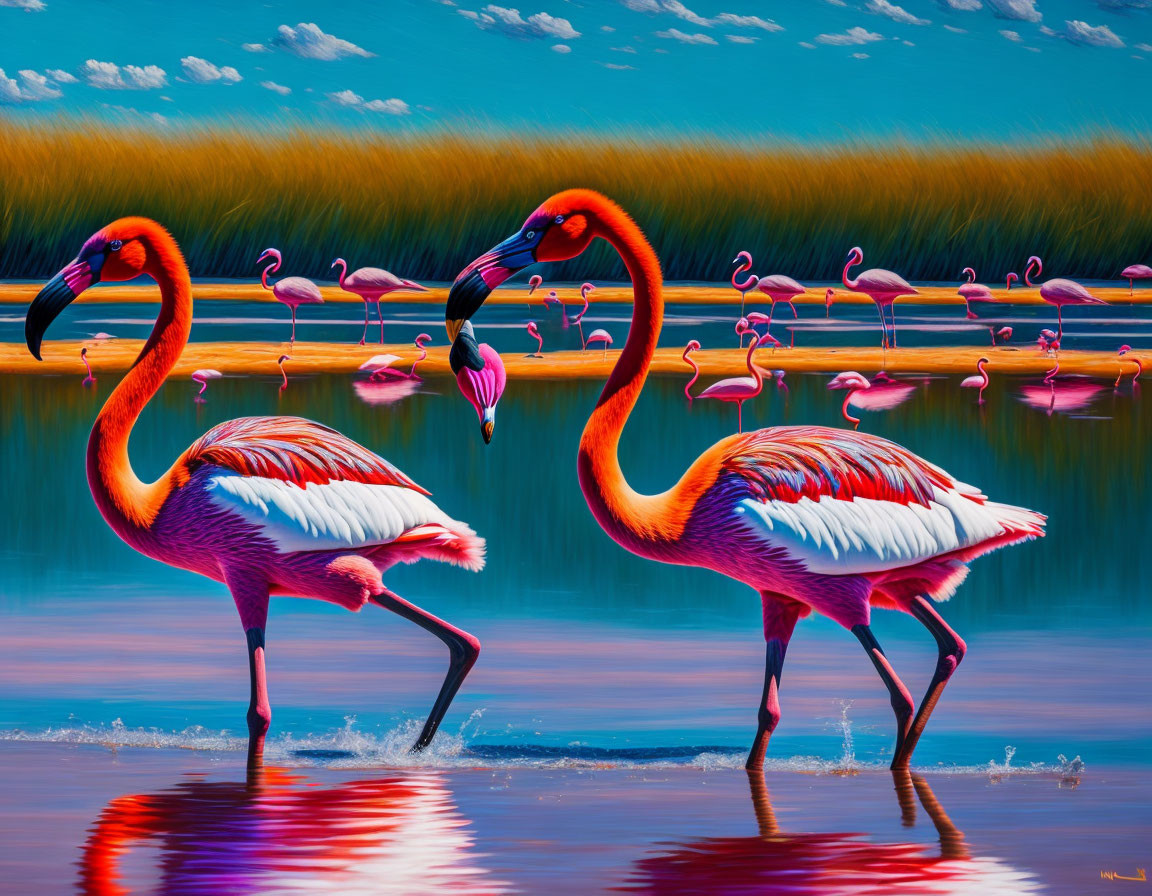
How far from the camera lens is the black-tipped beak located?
5902 mm

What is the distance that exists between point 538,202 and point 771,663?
14.3 metres

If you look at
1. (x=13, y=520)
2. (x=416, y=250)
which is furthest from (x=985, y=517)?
(x=416, y=250)

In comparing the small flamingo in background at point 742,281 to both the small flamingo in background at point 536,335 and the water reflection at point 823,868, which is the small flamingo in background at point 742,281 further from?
the water reflection at point 823,868

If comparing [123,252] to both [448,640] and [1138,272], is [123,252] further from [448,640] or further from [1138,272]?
[1138,272]

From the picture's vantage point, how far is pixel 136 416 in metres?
6.41

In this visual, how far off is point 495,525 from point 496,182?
466 inches

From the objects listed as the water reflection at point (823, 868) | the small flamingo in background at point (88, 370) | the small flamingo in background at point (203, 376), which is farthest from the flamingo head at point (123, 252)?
the small flamingo in background at point (88, 370)

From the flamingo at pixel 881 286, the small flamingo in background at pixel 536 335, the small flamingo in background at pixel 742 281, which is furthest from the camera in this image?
the small flamingo in background at pixel 742 281

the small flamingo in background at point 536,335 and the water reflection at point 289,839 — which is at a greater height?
the small flamingo in background at point 536,335

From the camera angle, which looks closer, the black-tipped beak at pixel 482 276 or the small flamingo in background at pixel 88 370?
the black-tipped beak at pixel 482 276

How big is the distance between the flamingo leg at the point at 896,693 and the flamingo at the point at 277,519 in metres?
1.27

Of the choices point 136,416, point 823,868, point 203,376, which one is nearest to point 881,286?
point 203,376

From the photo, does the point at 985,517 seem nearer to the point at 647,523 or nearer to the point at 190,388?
the point at 647,523

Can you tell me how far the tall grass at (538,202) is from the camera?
19500 mm
